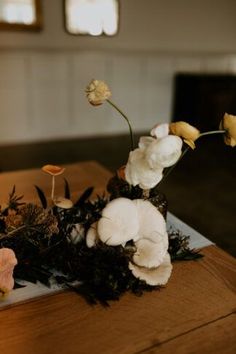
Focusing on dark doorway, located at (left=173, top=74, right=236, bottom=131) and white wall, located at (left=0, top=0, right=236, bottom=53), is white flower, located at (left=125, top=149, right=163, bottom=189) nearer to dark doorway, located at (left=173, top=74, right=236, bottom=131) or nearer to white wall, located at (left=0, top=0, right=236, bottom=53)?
white wall, located at (left=0, top=0, right=236, bottom=53)

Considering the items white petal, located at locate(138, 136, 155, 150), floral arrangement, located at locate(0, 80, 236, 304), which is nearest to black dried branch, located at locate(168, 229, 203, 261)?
floral arrangement, located at locate(0, 80, 236, 304)

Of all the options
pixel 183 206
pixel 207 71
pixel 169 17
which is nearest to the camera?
pixel 183 206

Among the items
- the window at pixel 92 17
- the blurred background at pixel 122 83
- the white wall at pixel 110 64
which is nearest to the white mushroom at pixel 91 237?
the blurred background at pixel 122 83

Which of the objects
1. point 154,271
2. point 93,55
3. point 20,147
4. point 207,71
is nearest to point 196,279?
point 154,271

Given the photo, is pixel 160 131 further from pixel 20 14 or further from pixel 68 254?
pixel 20 14

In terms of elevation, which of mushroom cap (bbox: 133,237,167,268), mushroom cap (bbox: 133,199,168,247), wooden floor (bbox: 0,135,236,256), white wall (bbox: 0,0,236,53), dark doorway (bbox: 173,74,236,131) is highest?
white wall (bbox: 0,0,236,53)

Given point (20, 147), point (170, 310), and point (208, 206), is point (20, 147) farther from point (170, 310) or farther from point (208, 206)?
point (170, 310)
